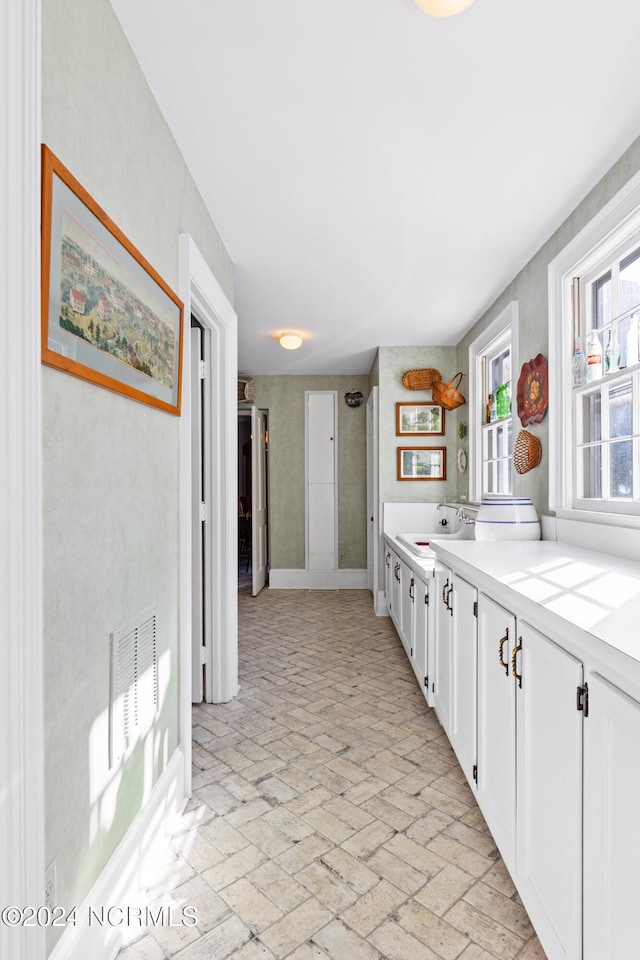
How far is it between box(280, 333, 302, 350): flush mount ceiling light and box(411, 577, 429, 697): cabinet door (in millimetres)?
2331

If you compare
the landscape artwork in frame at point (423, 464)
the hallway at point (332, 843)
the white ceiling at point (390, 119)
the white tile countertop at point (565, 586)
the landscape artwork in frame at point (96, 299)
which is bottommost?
the hallway at point (332, 843)

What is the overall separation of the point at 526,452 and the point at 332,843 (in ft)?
6.98

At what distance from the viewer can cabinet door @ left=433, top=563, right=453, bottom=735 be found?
2.38 meters

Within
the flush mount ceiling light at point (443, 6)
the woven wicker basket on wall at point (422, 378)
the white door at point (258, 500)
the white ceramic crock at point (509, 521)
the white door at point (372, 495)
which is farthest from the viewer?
the white door at point (258, 500)

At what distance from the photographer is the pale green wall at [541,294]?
214 cm

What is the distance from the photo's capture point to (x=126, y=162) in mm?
1542

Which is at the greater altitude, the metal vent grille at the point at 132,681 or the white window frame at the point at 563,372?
the white window frame at the point at 563,372

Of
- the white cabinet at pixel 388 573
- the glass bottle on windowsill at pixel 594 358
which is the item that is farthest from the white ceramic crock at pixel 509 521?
the white cabinet at pixel 388 573

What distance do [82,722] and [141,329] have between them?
42.2 inches

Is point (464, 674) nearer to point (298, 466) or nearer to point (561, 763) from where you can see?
point (561, 763)

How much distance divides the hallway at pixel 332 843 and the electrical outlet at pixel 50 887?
1.42 feet

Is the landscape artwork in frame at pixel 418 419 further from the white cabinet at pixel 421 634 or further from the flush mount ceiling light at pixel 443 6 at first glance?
the flush mount ceiling light at pixel 443 6

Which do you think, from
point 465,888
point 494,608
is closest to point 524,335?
point 494,608

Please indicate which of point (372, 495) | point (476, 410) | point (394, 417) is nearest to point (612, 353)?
point (476, 410)
